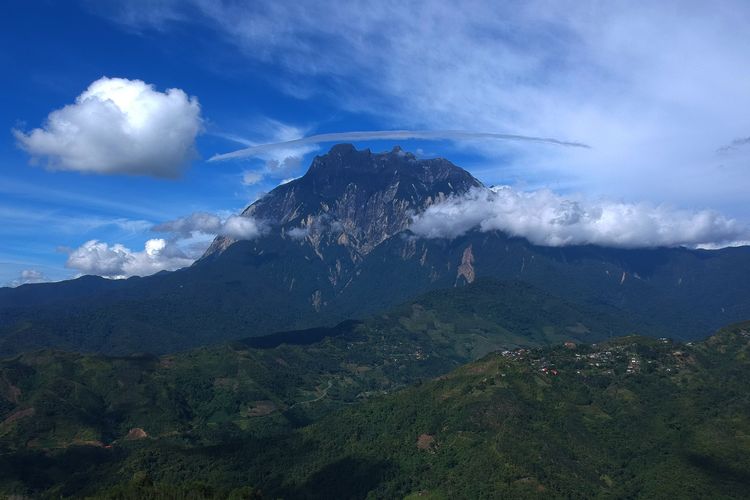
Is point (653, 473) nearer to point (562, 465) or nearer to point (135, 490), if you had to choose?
point (562, 465)

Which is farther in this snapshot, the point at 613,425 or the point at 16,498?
the point at 613,425

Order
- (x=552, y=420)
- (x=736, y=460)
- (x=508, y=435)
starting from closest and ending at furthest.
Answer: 1. (x=736, y=460)
2. (x=508, y=435)
3. (x=552, y=420)

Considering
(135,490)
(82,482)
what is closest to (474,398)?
(135,490)

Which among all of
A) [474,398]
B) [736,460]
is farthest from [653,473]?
[474,398]

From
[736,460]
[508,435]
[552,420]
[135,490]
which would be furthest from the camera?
[552,420]

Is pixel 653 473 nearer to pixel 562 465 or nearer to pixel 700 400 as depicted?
pixel 562 465

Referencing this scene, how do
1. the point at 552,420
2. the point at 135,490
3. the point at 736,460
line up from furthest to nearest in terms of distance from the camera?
1. the point at 552,420
2. the point at 736,460
3. the point at 135,490

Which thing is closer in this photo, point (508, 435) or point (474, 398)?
point (508, 435)

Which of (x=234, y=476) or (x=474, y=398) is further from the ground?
(x=474, y=398)
